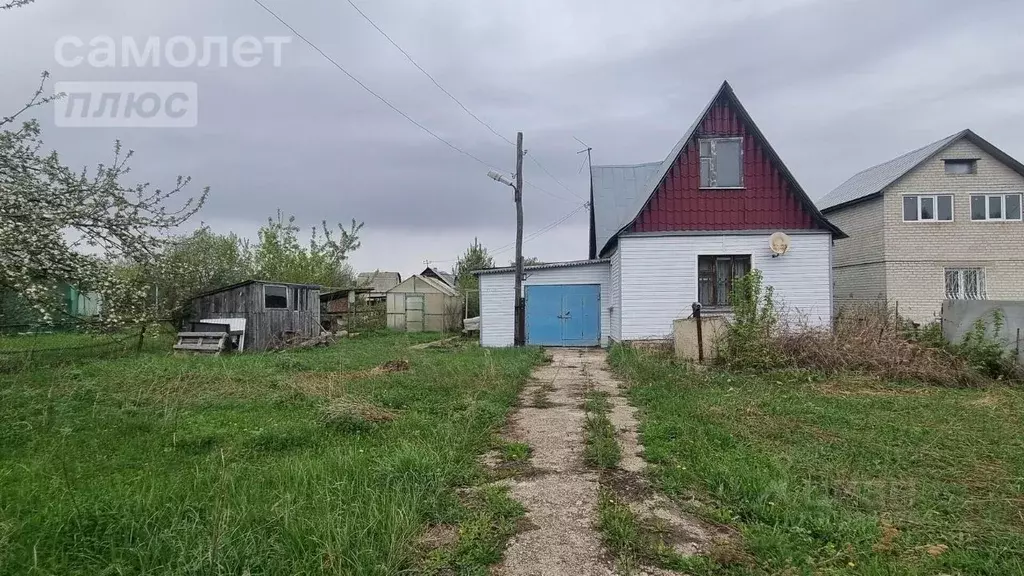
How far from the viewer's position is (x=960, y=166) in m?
19.1

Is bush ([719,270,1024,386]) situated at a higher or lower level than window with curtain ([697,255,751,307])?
lower

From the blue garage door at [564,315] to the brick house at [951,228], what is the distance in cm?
1031

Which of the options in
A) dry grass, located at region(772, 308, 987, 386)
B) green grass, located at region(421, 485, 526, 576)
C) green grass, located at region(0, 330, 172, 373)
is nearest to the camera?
green grass, located at region(421, 485, 526, 576)

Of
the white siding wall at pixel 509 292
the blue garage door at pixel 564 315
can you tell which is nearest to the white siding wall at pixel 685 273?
the white siding wall at pixel 509 292

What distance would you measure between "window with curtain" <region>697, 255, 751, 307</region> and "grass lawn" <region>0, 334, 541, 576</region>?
26.6ft

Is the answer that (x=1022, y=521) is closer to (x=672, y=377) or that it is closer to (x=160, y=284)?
(x=672, y=377)

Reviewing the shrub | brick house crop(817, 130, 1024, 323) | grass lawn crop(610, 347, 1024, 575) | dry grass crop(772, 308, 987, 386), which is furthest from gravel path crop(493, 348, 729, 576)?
brick house crop(817, 130, 1024, 323)

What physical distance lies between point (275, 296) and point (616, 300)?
10885 millimetres

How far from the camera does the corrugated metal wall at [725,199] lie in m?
14.1

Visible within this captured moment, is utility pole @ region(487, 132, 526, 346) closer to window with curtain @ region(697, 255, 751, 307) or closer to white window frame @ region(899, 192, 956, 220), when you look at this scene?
window with curtain @ region(697, 255, 751, 307)

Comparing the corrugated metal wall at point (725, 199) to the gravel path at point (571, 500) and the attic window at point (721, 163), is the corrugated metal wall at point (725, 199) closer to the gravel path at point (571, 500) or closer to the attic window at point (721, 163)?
the attic window at point (721, 163)

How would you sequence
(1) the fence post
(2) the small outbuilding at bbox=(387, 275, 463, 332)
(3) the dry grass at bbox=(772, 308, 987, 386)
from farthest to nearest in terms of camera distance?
(2) the small outbuilding at bbox=(387, 275, 463, 332)
(1) the fence post
(3) the dry grass at bbox=(772, 308, 987, 386)

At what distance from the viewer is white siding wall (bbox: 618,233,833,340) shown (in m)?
14.1

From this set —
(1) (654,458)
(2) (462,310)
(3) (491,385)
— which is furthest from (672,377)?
(2) (462,310)
